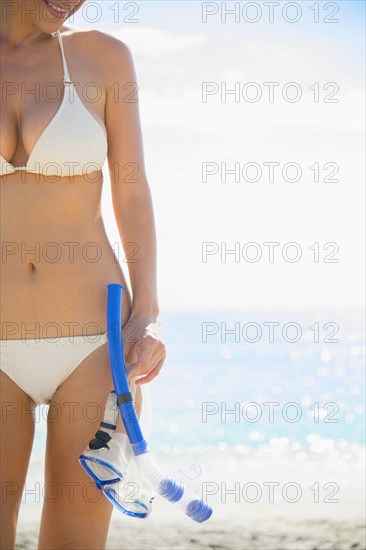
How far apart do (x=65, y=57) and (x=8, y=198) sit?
0.45 meters

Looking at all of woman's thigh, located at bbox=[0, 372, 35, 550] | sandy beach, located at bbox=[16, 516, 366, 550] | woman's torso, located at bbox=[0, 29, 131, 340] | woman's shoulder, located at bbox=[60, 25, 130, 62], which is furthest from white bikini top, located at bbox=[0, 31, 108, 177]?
sandy beach, located at bbox=[16, 516, 366, 550]

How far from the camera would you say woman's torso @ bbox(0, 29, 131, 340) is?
236cm

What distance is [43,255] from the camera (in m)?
2.37

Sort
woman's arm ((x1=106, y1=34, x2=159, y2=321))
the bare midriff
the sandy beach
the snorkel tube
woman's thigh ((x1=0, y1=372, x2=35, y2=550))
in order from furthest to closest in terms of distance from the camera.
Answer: the sandy beach < woman's arm ((x1=106, y1=34, x2=159, y2=321)) < the bare midriff < woman's thigh ((x1=0, y1=372, x2=35, y2=550)) < the snorkel tube

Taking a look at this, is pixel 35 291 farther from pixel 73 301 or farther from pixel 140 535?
pixel 140 535

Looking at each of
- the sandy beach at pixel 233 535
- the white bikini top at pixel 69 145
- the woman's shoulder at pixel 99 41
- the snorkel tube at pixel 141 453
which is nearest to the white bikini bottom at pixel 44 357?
the snorkel tube at pixel 141 453

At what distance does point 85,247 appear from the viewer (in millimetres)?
2381

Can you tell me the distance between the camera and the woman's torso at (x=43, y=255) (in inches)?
92.7

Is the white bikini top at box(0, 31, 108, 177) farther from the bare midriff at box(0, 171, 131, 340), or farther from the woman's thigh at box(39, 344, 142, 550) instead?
the woman's thigh at box(39, 344, 142, 550)

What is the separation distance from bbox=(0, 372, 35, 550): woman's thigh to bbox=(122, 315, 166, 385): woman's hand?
309 mm

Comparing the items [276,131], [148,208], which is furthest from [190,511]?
[276,131]

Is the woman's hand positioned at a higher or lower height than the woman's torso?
lower

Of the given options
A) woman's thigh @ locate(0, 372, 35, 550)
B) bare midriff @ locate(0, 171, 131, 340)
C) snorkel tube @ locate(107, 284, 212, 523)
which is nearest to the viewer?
snorkel tube @ locate(107, 284, 212, 523)

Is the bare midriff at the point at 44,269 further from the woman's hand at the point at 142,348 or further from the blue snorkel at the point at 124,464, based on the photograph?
the blue snorkel at the point at 124,464
